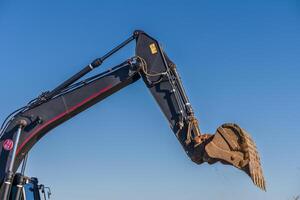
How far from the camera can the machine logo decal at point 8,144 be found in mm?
6336

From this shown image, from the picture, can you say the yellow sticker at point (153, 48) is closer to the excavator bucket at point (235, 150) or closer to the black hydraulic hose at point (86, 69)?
the black hydraulic hose at point (86, 69)

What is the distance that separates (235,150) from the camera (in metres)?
5.51

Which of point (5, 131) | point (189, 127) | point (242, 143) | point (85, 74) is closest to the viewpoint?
point (242, 143)

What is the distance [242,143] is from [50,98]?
3.42 meters

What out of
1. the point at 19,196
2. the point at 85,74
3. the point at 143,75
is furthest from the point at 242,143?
the point at 19,196

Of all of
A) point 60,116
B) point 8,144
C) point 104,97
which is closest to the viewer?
point 8,144

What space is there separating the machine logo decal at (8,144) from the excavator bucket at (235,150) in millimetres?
3217

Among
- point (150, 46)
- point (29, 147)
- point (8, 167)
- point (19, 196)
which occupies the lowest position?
point (19, 196)

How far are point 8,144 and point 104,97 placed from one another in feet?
5.96

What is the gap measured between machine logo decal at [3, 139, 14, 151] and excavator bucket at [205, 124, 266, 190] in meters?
3.22

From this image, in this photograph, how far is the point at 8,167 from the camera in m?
6.12

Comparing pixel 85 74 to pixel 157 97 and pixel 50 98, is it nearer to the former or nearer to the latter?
pixel 50 98

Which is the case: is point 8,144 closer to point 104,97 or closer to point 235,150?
point 104,97

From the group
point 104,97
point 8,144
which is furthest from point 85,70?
point 8,144
